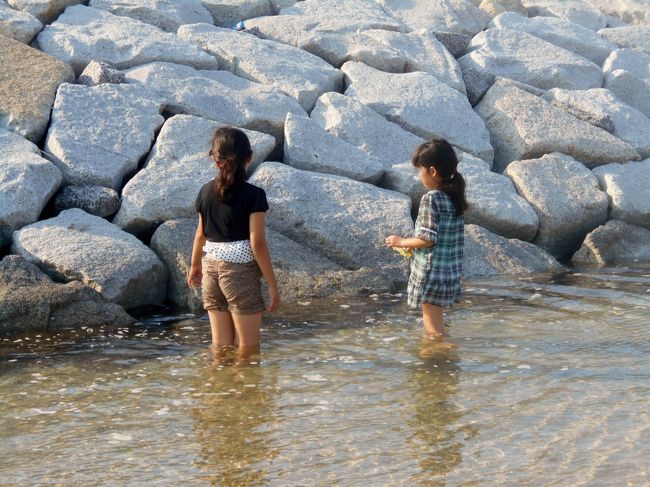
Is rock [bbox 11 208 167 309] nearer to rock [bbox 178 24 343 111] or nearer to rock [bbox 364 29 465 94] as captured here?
rock [bbox 178 24 343 111]

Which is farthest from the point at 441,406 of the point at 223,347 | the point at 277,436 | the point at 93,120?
the point at 93,120

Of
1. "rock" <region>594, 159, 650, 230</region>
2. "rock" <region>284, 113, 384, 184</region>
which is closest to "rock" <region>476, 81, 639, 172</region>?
"rock" <region>594, 159, 650, 230</region>

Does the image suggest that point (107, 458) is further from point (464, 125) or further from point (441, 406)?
point (464, 125)

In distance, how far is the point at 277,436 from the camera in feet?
17.1

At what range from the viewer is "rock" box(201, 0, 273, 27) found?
1346cm

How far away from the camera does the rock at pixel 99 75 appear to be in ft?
34.9

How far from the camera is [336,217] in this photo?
9.48m

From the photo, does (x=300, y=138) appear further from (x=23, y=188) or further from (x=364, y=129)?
(x=23, y=188)

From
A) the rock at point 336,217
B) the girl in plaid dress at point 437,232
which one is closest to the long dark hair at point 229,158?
the girl in plaid dress at point 437,232

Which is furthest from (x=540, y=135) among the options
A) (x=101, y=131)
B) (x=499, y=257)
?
(x=101, y=131)

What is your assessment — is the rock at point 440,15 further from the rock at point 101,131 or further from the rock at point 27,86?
the rock at point 27,86

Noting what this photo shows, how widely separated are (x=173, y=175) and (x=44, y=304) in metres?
2.29

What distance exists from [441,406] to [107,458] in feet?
6.30

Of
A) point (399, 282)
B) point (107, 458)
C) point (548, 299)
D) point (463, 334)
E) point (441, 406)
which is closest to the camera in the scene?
point (107, 458)
